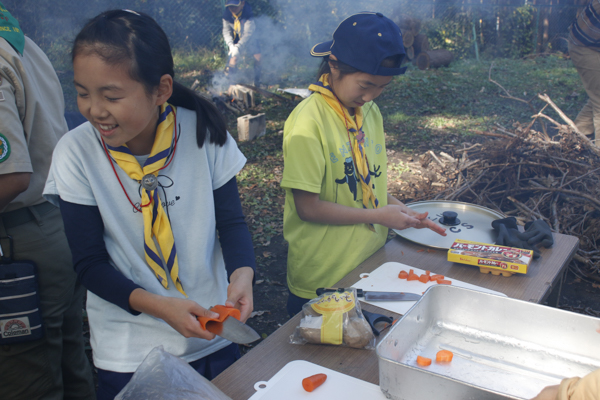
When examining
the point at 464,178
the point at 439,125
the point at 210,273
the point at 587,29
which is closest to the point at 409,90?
the point at 439,125

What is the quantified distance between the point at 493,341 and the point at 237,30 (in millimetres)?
9979

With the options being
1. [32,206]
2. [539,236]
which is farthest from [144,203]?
[539,236]

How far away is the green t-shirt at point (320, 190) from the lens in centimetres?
189

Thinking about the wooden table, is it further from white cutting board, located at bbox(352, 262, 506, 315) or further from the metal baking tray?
the metal baking tray

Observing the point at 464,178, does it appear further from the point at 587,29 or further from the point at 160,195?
the point at 160,195

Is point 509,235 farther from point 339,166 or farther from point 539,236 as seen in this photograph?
point 339,166

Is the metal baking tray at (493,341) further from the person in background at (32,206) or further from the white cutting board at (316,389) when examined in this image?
the person in background at (32,206)

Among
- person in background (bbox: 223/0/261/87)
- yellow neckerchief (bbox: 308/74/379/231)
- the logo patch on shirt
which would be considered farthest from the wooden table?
person in background (bbox: 223/0/261/87)

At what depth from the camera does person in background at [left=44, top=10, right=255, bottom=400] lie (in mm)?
1325

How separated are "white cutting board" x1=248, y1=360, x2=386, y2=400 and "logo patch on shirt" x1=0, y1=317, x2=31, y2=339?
122 centimetres

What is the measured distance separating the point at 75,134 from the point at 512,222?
6.27 feet

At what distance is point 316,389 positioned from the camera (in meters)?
1.25

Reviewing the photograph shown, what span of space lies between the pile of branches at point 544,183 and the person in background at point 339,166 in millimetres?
2271

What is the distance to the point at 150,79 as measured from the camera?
140 centimetres
